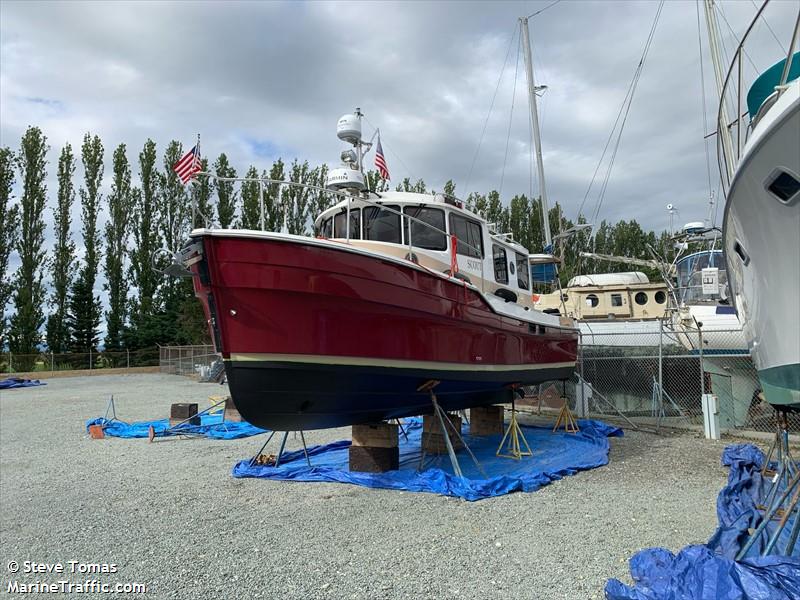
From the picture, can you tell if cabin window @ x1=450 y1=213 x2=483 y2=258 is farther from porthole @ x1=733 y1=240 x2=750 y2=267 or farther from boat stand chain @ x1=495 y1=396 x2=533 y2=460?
porthole @ x1=733 y1=240 x2=750 y2=267

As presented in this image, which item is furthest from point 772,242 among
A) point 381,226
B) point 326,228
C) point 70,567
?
point 326,228

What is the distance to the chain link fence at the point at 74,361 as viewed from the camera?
28681 mm

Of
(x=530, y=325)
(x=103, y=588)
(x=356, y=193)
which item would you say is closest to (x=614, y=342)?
(x=530, y=325)

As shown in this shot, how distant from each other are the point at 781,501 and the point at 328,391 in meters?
4.15

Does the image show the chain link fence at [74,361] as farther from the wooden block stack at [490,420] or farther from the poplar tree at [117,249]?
the wooden block stack at [490,420]

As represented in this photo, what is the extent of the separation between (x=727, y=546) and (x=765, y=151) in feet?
9.62

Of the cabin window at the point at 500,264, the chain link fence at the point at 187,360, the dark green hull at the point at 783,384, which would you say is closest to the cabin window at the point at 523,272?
the cabin window at the point at 500,264

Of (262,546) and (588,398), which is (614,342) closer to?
(588,398)

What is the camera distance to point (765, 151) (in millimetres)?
3121

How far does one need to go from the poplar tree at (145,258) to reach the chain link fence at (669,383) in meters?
27.1

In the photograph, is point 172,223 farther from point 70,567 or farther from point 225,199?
point 70,567

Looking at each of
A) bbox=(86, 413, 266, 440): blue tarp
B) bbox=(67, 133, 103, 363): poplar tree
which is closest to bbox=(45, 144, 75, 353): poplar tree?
bbox=(67, 133, 103, 363): poplar tree

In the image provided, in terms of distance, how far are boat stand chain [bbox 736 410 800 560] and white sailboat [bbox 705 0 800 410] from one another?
2.47 ft

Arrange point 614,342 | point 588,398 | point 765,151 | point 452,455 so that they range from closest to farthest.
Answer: point 765,151 < point 452,455 < point 588,398 < point 614,342
